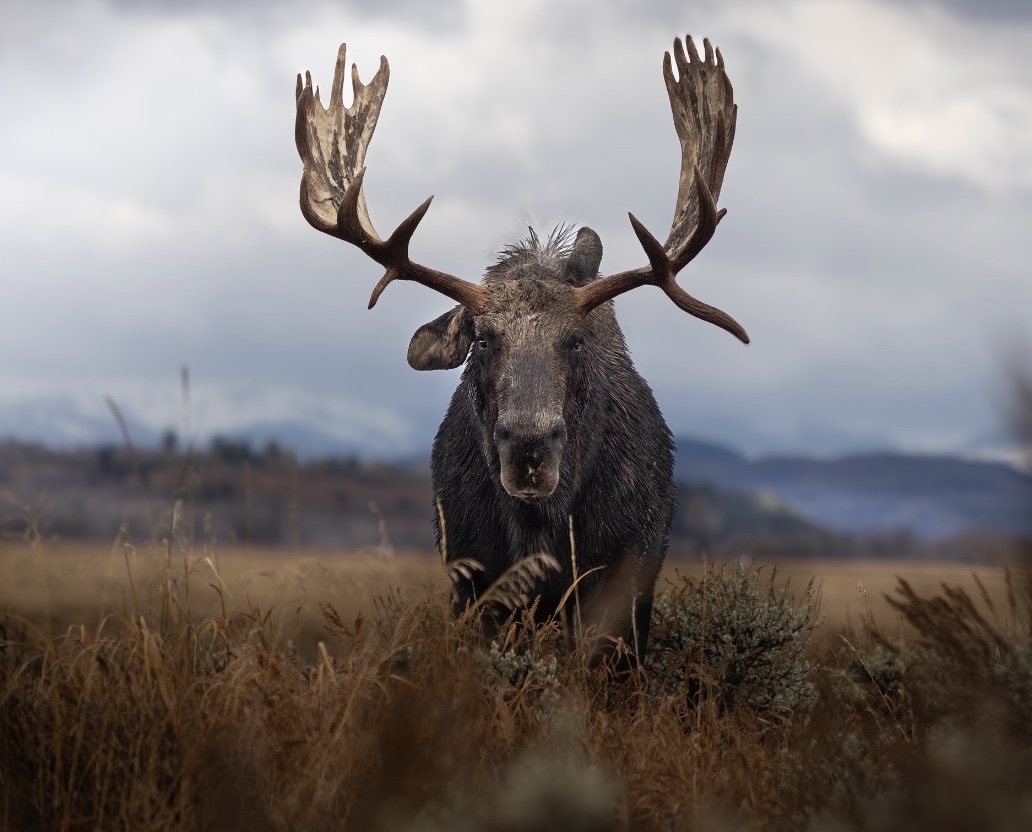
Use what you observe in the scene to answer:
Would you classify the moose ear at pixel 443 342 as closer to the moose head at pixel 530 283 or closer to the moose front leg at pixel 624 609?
the moose head at pixel 530 283

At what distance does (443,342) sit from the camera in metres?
7.45

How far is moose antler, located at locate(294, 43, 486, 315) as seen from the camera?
7301mm

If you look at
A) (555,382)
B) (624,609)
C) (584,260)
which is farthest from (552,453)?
(584,260)

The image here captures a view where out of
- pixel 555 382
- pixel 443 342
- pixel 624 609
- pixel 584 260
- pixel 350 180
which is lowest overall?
pixel 624 609

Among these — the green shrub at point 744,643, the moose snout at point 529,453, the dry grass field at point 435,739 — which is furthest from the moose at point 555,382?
the dry grass field at point 435,739

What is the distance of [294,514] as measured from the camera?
7863mm

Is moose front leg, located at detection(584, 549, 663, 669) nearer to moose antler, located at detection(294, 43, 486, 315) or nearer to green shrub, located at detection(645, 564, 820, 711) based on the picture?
green shrub, located at detection(645, 564, 820, 711)

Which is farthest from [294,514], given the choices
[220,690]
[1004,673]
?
[1004,673]

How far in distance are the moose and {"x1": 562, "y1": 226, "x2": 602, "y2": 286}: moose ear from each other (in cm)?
1

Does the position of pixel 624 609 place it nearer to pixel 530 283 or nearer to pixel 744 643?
pixel 744 643

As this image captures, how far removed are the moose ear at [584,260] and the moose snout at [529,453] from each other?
1.60m

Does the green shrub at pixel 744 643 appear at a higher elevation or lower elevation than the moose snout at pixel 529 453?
lower

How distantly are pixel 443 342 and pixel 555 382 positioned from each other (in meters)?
1.08

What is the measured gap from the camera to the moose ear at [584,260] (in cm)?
767
